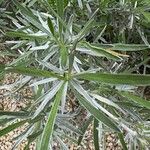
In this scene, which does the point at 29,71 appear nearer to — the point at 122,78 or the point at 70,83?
the point at 70,83

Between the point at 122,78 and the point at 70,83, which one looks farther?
the point at 70,83

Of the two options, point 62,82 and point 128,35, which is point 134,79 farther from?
point 128,35

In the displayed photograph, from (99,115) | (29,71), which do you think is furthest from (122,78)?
(29,71)

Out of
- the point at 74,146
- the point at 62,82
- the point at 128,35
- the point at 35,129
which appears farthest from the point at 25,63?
the point at 74,146

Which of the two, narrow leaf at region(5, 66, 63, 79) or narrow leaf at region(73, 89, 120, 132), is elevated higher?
narrow leaf at region(5, 66, 63, 79)

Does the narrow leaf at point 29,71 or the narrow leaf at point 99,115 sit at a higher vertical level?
the narrow leaf at point 29,71

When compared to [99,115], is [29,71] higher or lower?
higher

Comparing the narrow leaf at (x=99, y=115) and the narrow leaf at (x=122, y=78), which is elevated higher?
the narrow leaf at (x=122, y=78)

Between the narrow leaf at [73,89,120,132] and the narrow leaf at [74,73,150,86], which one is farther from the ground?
the narrow leaf at [74,73,150,86]
